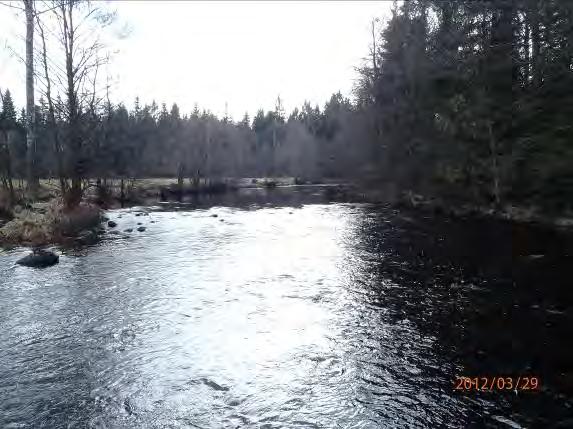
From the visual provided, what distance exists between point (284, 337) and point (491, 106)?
22591 mm

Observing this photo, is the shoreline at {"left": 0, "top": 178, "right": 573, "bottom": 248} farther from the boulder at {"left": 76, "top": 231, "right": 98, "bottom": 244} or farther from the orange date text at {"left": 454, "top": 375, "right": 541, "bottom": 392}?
the orange date text at {"left": 454, "top": 375, "right": 541, "bottom": 392}

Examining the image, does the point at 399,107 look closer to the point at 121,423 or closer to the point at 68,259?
the point at 68,259

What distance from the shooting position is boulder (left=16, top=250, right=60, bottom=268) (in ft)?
41.2

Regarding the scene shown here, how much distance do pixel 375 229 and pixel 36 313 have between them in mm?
15559

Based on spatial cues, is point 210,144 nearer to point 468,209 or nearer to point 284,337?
point 468,209

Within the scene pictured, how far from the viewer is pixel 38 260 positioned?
12.7 m

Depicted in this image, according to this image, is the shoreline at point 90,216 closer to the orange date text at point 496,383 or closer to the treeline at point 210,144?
the treeline at point 210,144

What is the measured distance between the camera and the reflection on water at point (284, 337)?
17.8 feet

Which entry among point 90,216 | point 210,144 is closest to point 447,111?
point 90,216

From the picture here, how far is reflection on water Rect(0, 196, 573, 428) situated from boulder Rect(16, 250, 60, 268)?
1.65 feet

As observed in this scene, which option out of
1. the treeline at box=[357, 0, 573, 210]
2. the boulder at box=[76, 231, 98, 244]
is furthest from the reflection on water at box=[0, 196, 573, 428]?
the treeline at box=[357, 0, 573, 210]

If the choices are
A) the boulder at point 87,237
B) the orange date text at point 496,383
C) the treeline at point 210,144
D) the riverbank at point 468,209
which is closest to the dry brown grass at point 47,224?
the boulder at point 87,237

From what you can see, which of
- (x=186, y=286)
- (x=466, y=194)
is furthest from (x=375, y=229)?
(x=186, y=286)

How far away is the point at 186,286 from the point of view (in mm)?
11211
